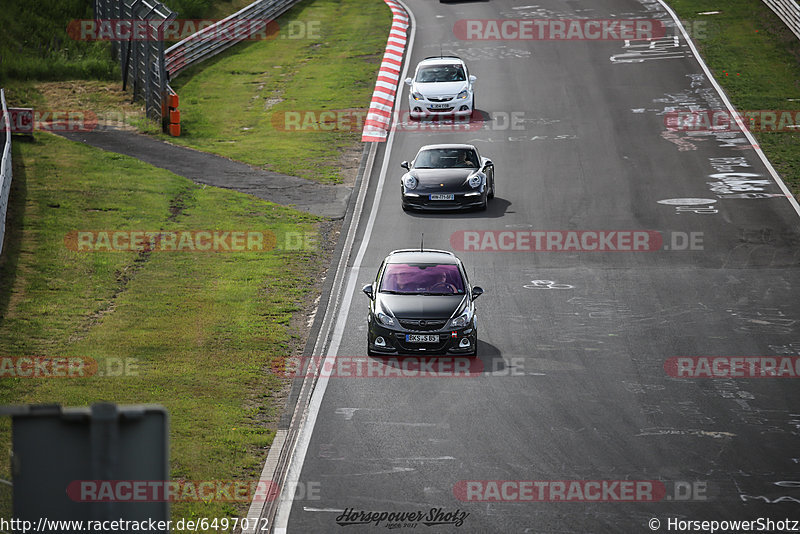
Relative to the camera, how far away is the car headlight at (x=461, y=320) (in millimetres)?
14938

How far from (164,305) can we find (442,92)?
52.4 feet

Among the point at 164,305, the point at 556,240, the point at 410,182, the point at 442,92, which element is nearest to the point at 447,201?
the point at 410,182

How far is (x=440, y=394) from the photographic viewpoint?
13.8 metres

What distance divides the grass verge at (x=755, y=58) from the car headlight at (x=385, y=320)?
14.3 metres

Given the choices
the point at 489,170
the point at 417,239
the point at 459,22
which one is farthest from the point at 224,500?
the point at 459,22

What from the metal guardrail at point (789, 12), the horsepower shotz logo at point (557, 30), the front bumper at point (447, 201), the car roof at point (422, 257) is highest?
the metal guardrail at point (789, 12)

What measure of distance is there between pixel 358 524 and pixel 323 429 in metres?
2.80

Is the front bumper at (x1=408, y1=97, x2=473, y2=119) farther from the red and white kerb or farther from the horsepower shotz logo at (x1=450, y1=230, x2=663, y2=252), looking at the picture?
the horsepower shotz logo at (x1=450, y1=230, x2=663, y2=252)

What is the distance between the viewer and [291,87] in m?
36.6
